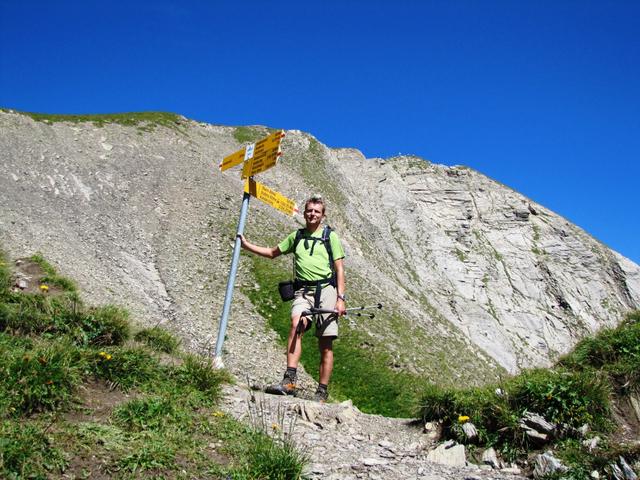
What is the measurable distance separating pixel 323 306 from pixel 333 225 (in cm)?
3570

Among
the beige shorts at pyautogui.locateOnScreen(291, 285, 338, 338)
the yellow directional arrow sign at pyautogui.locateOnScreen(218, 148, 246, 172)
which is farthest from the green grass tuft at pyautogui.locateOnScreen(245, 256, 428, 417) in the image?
the yellow directional arrow sign at pyautogui.locateOnScreen(218, 148, 246, 172)

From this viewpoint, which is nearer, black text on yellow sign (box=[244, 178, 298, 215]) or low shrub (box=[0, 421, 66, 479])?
low shrub (box=[0, 421, 66, 479])

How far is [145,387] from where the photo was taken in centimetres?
593

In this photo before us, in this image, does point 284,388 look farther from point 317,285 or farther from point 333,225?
point 333,225

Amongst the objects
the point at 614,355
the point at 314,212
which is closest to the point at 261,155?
the point at 314,212

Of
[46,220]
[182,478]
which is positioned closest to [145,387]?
[182,478]

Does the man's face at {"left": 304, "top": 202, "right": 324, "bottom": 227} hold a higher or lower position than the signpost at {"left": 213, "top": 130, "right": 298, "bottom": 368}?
lower

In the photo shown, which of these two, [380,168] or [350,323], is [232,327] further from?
[380,168]

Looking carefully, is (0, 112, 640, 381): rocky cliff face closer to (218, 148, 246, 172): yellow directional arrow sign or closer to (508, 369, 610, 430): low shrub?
(508, 369, 610, 430): low shrub

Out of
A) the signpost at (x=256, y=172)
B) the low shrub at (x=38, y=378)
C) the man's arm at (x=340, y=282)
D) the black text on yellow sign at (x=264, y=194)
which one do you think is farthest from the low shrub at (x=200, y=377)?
the black text on yellow sign at (x=264, y=194)

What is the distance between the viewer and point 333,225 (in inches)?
1735

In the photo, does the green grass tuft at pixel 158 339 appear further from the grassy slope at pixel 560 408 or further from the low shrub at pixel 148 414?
the grassy slope at pixel 560 408

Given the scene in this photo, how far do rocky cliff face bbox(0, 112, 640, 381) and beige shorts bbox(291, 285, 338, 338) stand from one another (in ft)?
19.7

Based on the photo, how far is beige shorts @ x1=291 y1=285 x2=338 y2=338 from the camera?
27.7ft
